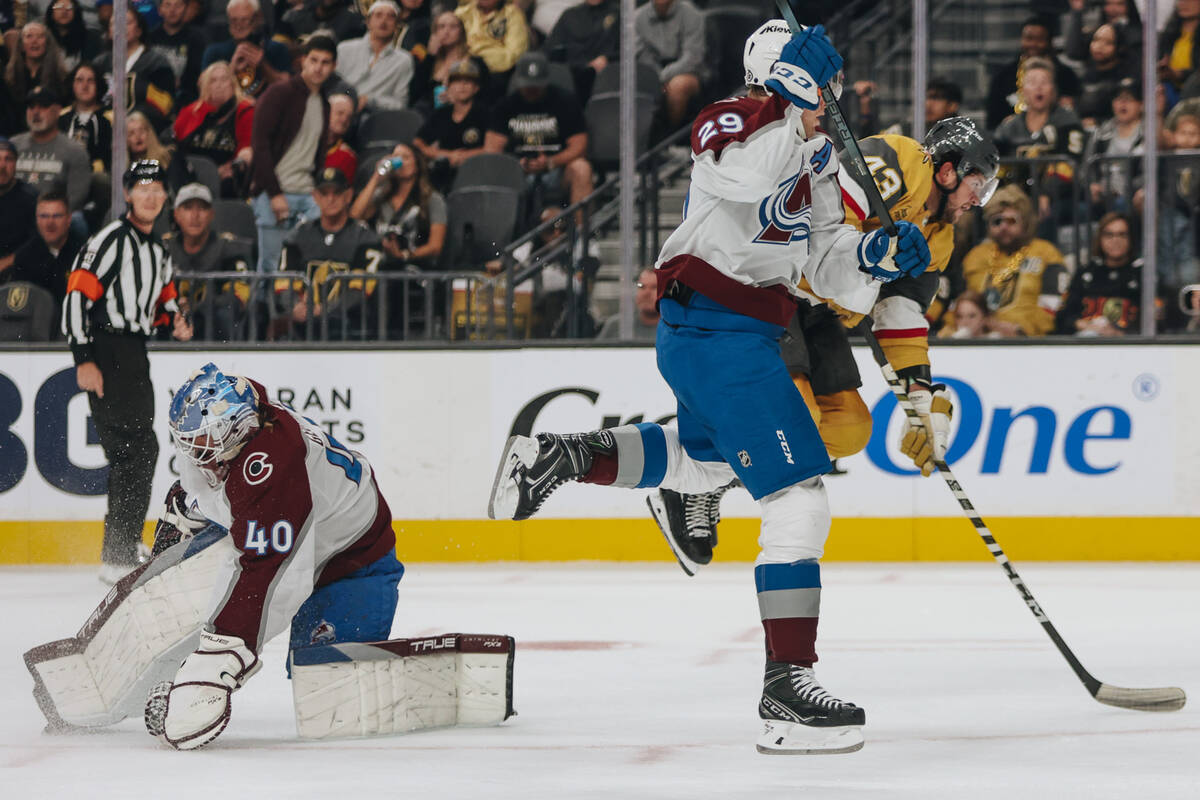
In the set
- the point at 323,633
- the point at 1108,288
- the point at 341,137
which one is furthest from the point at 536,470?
the point at 341,137

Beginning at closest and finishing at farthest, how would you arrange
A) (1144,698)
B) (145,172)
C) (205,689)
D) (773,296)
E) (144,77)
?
(205,689) < (773,296) < (1144,698) < (145,172) < (144,77)

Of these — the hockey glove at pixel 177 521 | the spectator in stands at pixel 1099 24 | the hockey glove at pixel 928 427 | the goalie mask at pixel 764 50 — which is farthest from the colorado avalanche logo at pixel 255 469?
the spectator in stands at pixel 1099 24

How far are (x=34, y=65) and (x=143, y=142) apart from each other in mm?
751

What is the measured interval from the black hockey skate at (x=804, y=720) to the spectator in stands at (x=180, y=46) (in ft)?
18.7

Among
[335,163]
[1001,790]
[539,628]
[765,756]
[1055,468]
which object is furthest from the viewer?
[335,163]

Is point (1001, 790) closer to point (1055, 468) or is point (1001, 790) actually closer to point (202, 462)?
point (202, 462)

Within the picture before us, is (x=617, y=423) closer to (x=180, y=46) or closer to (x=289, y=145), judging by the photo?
(x=289, y=145)

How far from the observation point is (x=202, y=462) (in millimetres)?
3037

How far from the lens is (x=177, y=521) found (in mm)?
3441

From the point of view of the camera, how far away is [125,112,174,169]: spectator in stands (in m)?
7.51

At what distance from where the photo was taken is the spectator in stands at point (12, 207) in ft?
24.4

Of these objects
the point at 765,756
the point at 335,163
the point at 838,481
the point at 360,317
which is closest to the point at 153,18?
the point at 335,163

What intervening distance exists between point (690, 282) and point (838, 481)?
369cm

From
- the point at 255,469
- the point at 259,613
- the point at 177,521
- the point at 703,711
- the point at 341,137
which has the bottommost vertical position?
the point at 703,711
